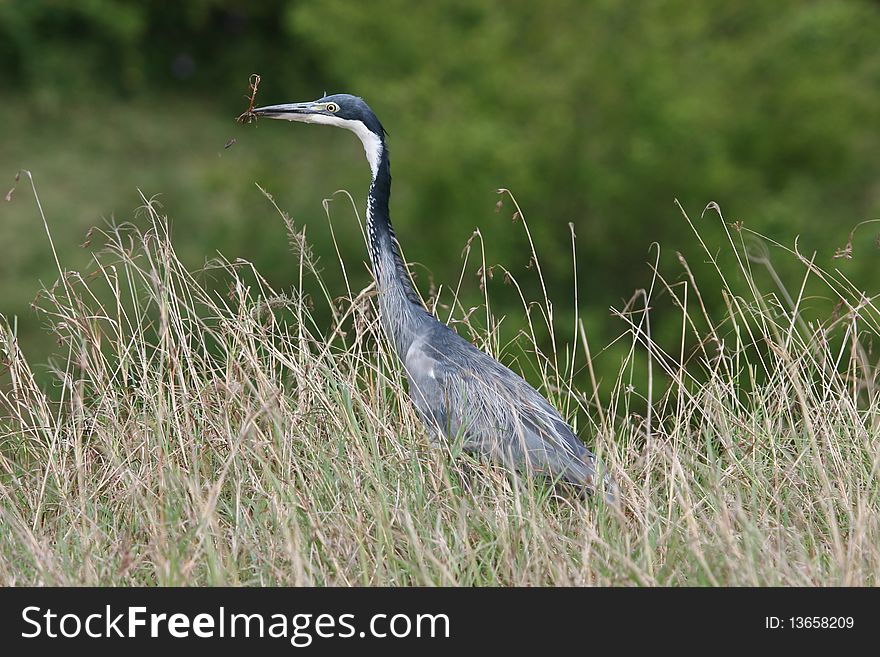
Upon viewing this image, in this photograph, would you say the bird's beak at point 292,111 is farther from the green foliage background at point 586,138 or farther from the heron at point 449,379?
the green foliage background at point 586,138

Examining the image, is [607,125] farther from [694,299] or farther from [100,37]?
[100,37]

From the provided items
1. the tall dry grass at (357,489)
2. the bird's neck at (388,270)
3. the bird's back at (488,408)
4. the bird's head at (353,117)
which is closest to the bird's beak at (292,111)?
the bird's head at (353,117)

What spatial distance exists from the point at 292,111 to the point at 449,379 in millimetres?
1137

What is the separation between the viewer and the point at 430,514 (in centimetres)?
311

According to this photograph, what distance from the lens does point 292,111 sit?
4363 millimetres

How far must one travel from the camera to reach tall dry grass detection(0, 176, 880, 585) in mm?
2807

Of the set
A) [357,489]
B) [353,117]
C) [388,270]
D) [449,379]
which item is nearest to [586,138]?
[353,117]

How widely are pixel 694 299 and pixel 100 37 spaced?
12.1 m

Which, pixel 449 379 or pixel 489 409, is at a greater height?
pixel 449 379

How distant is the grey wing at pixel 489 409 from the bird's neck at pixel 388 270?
0.66ft

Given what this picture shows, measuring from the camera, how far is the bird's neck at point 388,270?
4.36m

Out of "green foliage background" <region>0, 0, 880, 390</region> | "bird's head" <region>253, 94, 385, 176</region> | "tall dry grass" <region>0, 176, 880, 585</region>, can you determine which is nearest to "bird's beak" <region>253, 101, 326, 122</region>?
"bird's head" <region>253, 94, 385, 176</region>

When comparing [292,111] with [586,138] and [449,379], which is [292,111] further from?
[586,138]

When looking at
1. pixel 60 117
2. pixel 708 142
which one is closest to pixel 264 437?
pixel 708 142
